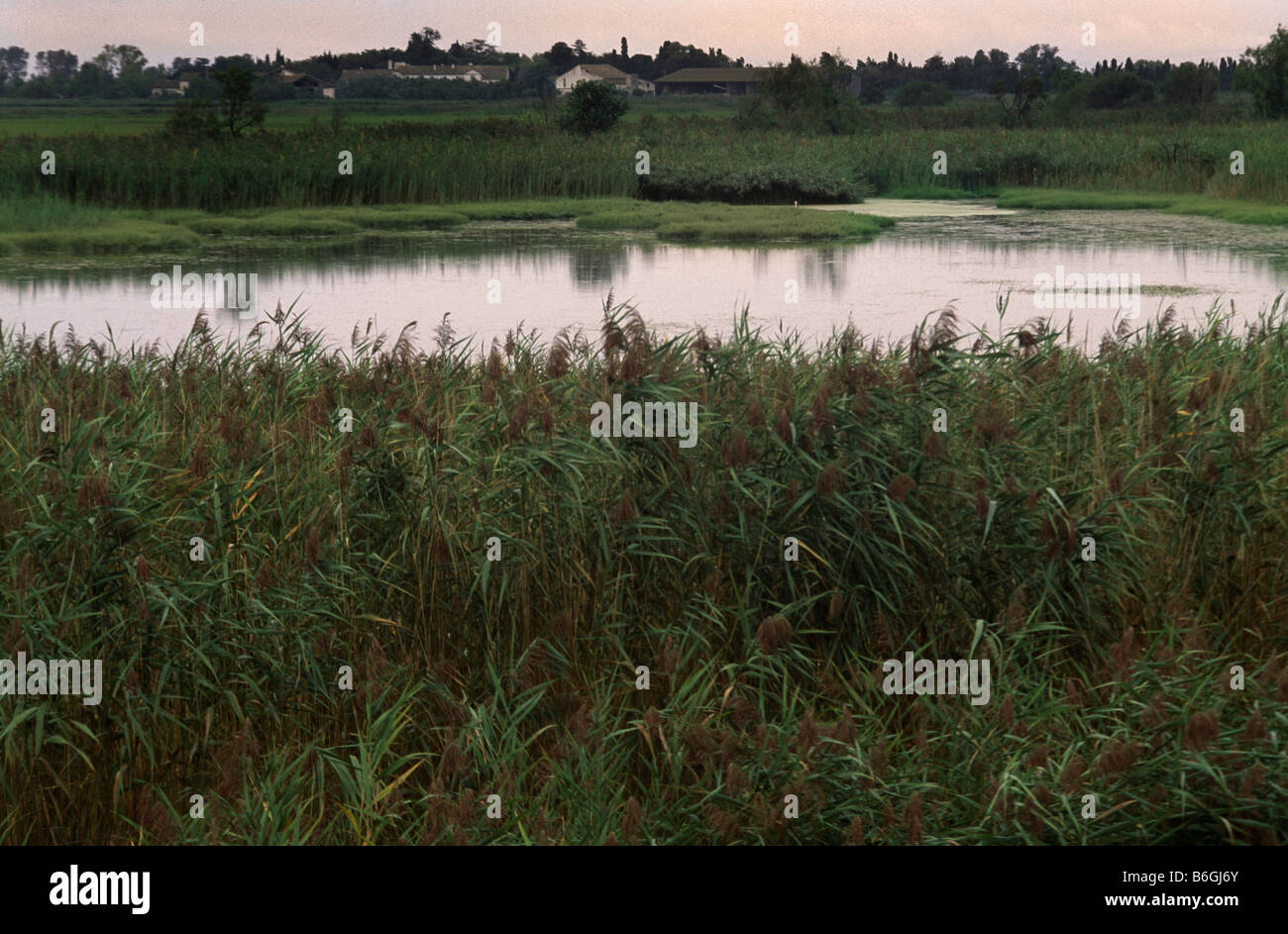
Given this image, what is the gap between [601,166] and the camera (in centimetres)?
2398

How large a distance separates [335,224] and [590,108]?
13.7 metres

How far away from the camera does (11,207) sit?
17.8 m

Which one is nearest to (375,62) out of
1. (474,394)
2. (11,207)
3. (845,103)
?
(845,103)

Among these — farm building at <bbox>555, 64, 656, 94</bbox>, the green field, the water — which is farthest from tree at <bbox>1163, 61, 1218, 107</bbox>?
the water

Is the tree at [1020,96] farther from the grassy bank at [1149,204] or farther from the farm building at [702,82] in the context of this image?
the farm building at [702,82]

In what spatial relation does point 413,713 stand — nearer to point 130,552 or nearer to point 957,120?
point 130,552

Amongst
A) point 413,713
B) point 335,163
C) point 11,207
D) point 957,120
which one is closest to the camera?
point 413,713

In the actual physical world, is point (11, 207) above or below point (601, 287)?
above

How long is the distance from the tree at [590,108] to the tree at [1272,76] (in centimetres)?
2020

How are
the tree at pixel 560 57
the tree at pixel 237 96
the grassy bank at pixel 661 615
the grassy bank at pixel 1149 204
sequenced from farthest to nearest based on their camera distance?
the tree at pixel 560 57 < the tree at pixel 237 96 < the grassy bank at pixel 1149 204 < the grassy bank at pixel 661 615

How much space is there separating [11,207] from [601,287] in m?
10.2

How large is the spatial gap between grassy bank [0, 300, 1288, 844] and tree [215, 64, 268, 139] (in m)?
20.0

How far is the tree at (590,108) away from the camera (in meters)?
30.5

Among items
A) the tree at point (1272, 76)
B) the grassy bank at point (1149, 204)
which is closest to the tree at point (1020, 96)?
the tree at point (1272, 76)
